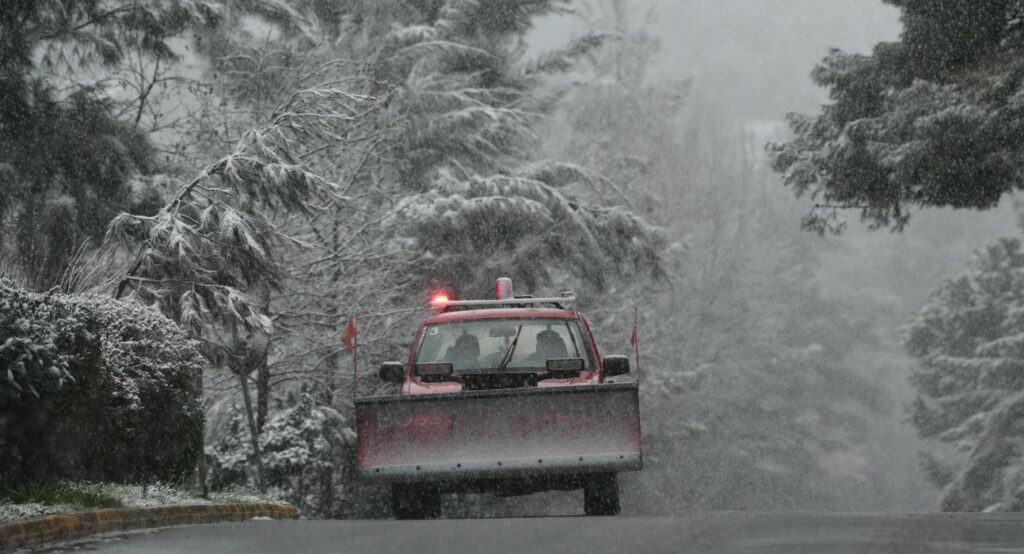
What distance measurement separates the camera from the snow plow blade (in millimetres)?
11367

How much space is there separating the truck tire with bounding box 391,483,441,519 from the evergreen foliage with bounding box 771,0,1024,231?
7.74m

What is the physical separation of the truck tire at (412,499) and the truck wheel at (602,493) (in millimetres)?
1470

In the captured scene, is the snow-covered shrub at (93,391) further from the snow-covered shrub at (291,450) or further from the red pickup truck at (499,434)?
the snow-covered shrub at (291,450)

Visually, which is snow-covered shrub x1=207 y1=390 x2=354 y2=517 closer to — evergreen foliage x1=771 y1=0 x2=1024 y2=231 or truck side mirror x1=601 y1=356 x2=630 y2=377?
truck side mirror x1=601 y1=356 x2=630 y2=377

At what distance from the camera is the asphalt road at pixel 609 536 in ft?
25.1

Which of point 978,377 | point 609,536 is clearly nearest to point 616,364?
point 609,536

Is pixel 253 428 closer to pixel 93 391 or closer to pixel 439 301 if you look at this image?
pixel 439 301

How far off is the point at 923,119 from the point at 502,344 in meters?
6.56

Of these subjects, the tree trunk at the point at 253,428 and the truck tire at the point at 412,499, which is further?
the tree trunk at the point at 253,428

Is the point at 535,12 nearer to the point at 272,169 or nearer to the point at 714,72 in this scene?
the point at 272,169

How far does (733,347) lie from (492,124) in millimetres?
24239

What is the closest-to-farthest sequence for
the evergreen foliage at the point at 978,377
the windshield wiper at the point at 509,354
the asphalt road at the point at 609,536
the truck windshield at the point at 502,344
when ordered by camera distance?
1. the asphalt road at the point at 609,536
2. the windshield wiper at the point at 509,354
3. the truck windshield at the point at 502,344
4. the evergreen foliage at the point at 978,377

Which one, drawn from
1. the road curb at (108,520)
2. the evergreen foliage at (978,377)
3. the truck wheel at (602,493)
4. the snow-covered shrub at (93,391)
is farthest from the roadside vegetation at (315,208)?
the truck wheel at (602,493)

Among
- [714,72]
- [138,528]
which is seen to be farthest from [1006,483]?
[714,72]
